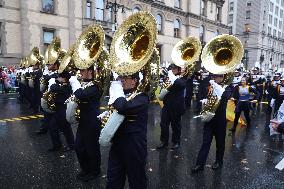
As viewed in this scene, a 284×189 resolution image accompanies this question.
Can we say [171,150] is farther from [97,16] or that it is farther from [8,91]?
[97,16]

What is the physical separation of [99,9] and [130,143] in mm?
23753

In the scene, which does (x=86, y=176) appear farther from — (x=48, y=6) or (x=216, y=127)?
(x=48, y=6)

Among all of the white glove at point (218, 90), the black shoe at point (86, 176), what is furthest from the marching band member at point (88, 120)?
the white glove at point (218, 90)

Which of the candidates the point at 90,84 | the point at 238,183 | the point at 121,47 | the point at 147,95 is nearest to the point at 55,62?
the point at 90,84

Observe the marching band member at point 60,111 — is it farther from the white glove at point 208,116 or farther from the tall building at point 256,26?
the tall building at point 256,26

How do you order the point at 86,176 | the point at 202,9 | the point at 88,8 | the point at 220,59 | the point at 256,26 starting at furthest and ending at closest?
the point at 256,26 < the point at 202,9 < the point at 88,8 < the point at 220,59 < the point at 86,176

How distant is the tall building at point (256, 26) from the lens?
65.9 m

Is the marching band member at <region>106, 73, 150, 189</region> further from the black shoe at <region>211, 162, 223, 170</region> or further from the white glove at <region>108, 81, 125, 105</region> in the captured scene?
the black shoe at <region>211, 162, 223, 170</region>

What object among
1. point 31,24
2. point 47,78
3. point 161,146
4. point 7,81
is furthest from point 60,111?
point 31,24

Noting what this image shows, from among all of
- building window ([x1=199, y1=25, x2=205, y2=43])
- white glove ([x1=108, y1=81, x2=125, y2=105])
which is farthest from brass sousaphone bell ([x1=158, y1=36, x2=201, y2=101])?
building window ([x1=199, y1=25, x2=205, y2=43])

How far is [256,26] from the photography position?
6675 centimetres

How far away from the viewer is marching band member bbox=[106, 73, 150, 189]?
3.39 meters

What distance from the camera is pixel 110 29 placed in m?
25.8

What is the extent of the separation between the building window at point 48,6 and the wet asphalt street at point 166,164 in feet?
53.2
